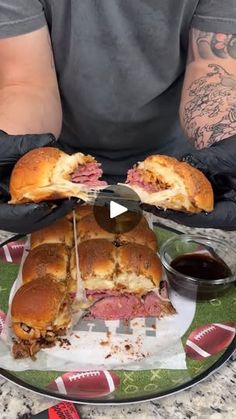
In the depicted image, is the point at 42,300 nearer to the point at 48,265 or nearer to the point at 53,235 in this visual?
the point at 48,265

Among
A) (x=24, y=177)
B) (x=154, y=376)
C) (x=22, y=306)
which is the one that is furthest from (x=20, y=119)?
(x=154, y=376)

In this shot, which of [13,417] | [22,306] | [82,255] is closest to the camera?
[13,417]

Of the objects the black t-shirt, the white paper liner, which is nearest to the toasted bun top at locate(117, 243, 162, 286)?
the white paper liner

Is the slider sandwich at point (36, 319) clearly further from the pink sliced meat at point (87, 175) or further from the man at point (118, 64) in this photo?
the man at point (118, 64)

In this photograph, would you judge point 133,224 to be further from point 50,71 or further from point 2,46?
point 2,46

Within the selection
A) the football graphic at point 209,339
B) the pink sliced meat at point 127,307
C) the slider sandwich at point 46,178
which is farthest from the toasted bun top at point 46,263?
the football graphic at point 209,339

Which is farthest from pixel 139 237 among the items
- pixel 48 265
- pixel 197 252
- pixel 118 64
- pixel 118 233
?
pixel 118 64
